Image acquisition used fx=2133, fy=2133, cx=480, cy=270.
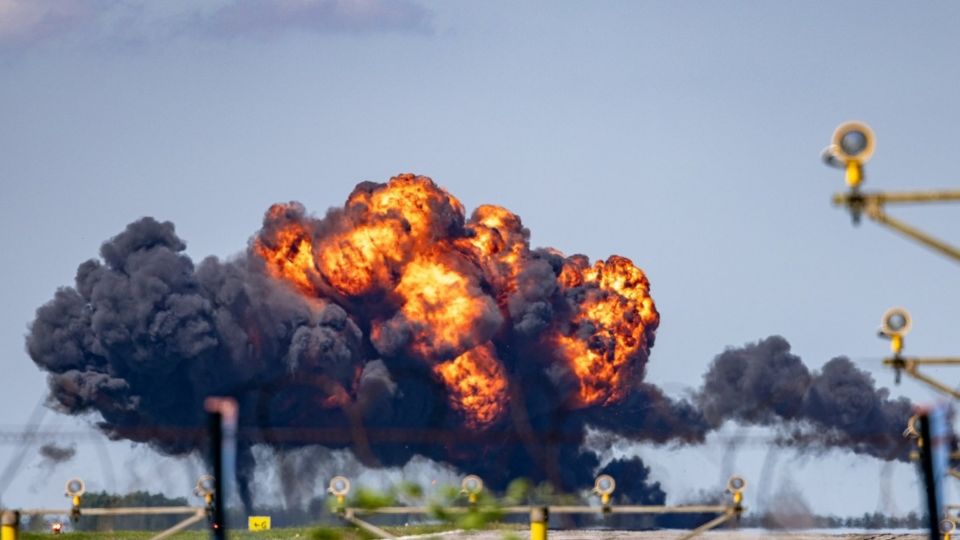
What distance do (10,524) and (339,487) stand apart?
1143cm

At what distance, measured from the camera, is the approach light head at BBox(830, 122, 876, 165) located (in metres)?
40.7

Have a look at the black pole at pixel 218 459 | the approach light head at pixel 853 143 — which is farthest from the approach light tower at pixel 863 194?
the black pole at pixel 218 459

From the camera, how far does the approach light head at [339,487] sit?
72.7 metres

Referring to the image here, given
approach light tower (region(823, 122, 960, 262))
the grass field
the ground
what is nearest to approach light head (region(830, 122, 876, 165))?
approach light tower (region(823, 122, 960, 262))

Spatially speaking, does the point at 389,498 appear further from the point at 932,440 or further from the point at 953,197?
the point at 932,440

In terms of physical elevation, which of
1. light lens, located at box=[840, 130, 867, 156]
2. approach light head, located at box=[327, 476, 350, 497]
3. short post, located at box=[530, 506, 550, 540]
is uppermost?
light lens, located at box=[840, 130, 867, 156]

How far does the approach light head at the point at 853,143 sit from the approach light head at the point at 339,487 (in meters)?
34.6

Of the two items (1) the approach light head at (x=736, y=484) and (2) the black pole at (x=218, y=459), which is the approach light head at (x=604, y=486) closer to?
(1) the approach light head at (x=736, y=484)

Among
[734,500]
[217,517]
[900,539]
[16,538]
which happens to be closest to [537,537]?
[734,500]

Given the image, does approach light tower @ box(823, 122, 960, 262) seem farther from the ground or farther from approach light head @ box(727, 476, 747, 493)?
the ground

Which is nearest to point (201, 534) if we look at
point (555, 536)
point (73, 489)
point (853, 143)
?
point (555, 536)

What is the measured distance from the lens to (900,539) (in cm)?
15788

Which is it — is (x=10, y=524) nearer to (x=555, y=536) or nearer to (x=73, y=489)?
(x=73, y=489)

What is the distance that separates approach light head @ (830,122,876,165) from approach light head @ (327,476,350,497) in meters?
34.6
